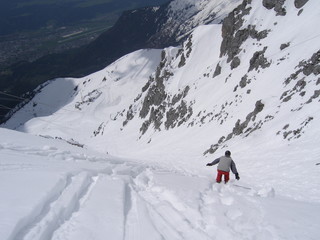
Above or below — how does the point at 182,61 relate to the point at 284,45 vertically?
above

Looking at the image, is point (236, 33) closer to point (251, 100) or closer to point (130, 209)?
point (251, 100)

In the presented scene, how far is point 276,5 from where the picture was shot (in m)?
46.2

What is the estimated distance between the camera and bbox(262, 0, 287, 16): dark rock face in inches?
1745

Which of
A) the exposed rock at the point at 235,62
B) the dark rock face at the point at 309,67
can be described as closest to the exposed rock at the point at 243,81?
the dark rock face at the point at 309,67

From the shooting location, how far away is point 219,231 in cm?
817

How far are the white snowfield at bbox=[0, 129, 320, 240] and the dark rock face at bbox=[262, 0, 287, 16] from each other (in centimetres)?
3794

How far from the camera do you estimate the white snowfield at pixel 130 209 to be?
747 centimetres

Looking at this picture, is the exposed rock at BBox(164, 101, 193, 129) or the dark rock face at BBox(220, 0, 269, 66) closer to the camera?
the dark rock face at BBox(220, 0, 269, 66)

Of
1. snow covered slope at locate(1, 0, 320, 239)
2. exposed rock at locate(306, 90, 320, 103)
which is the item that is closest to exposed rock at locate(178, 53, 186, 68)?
snow covered slope at locate(1, 0, 320, 239)

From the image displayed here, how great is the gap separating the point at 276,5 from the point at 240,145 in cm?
3054

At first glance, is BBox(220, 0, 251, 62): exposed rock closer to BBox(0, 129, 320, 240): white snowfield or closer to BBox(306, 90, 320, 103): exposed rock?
BBox(306, 90, 320, 103): exposed rock

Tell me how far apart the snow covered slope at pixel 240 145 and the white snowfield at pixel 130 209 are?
5 centimetres

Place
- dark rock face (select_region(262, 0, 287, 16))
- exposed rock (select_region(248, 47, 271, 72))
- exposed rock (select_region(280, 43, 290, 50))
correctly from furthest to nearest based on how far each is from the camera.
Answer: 1. dark rock face (select_region(262, 0, 287, 16))
2. exposed rock (select_region(248, 47, 271, 72))
3. exposed rock (select_region(280, 43, 290, 50))

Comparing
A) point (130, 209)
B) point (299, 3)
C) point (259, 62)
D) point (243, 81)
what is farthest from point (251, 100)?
point (130, 209)
